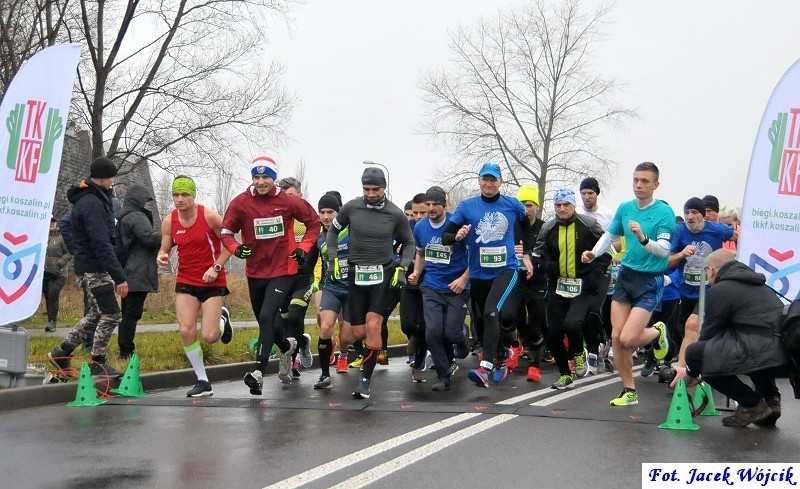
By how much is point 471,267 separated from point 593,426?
3392 millimetres

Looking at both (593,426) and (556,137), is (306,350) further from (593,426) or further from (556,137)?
(556,137)

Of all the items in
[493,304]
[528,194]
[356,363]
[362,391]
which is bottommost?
[362,391]

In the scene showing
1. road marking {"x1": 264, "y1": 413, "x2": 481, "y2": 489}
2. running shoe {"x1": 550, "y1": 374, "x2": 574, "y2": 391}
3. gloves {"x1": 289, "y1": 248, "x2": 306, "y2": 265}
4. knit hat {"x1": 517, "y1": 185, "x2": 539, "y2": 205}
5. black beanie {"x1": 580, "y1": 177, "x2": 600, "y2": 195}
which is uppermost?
knit hat {"x1": 517, "y1": 185, "x2": 539, "y2": 205}

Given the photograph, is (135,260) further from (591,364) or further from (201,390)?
(591,364)

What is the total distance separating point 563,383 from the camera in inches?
426

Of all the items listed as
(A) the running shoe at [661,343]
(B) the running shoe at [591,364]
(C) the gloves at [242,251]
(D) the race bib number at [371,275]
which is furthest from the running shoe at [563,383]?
(C) the gloves at [242,251]

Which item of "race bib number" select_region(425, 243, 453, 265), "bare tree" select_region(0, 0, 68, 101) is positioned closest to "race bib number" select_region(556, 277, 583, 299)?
"race bib number" select_region(425, 243, 453, 265)

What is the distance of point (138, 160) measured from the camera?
27609mm

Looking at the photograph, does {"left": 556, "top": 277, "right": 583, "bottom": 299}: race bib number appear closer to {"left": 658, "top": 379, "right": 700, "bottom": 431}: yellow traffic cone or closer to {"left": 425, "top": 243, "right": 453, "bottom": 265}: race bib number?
{"left": 425, "top": 243, "right": 453, "bottom": 265}: race bib number

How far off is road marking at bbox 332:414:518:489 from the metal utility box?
175 inches

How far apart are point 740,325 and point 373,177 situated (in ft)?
12.6

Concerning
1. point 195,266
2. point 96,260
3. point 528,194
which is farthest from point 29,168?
point 528,194

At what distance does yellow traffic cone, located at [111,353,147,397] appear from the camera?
1024 cm

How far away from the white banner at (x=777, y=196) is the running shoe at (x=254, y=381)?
454cm
